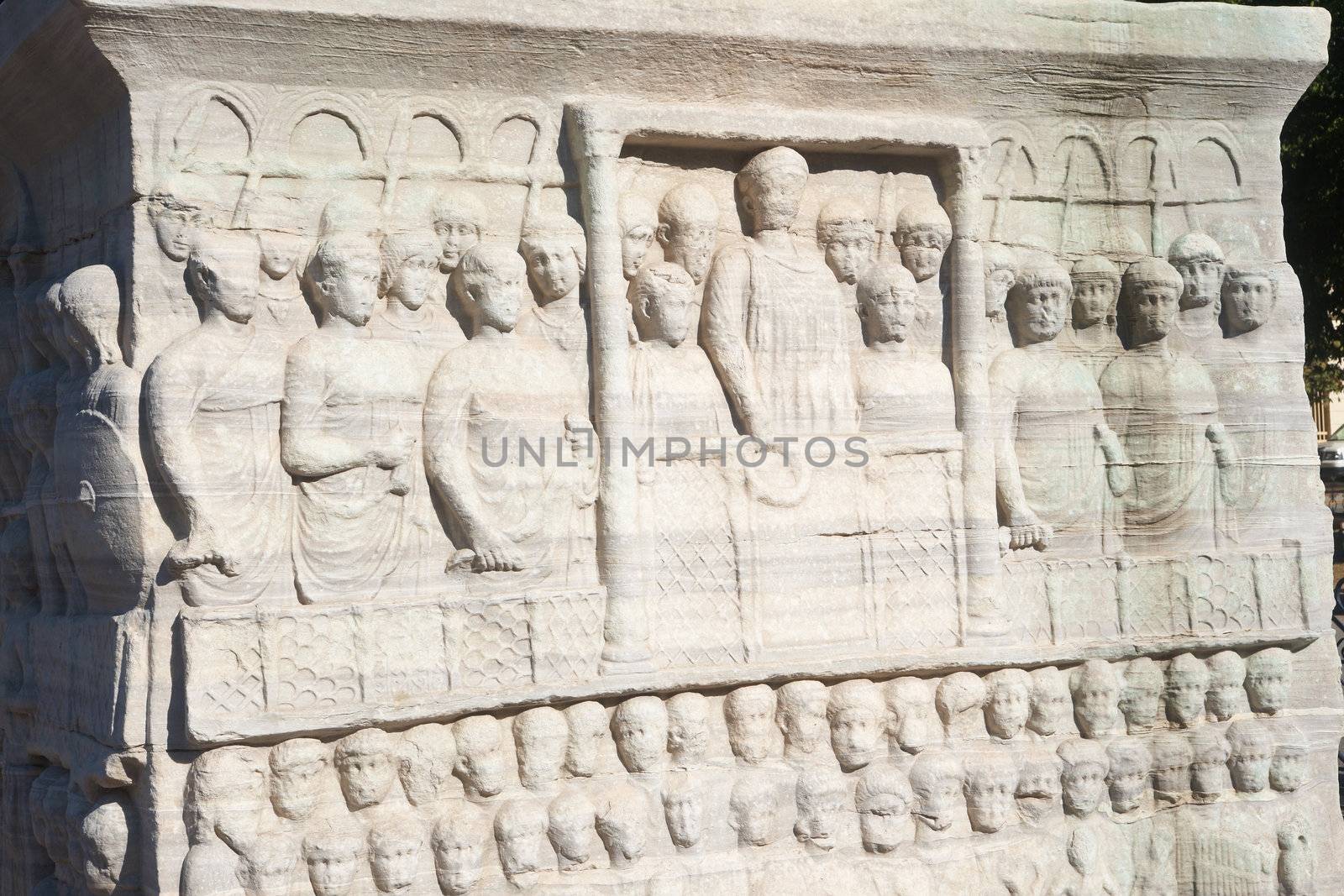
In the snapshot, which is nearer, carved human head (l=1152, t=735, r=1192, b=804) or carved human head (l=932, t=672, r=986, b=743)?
carved human head (l=932, t=672, r=986, b=743)

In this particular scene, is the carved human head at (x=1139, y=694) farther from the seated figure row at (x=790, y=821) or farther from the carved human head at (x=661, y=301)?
the carved human head at (x=661, y=301)

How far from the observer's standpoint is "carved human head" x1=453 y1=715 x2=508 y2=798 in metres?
5.14

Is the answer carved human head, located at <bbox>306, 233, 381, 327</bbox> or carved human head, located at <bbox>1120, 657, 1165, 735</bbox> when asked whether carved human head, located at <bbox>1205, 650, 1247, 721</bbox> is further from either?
carved human head, located at <bbox>306, 233, 381, 327</bbox>

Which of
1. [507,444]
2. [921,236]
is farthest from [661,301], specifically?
[921,236]

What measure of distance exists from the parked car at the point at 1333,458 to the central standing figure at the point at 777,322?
13038 millimetres

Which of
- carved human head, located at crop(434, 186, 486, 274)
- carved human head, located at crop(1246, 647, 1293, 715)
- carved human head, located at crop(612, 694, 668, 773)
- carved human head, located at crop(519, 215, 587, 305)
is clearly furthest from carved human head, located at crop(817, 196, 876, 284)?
carved human head, located at crop(1246, 647, 1293, 715)

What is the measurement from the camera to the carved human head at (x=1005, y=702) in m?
5.85

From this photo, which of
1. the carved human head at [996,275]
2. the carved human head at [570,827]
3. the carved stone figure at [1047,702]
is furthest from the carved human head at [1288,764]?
the carved human head at [570,827]

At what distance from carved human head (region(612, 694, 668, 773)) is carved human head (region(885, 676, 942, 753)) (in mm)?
948

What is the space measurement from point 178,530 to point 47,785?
1.32m

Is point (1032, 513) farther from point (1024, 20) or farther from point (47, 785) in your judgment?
point (47, 785)

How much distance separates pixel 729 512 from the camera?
18.1ft

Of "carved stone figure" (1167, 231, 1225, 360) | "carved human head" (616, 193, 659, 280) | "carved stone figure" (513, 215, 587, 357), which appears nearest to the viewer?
"carved stone figure" (513, 215, 587, 357)

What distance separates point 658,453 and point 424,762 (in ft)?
4.56
